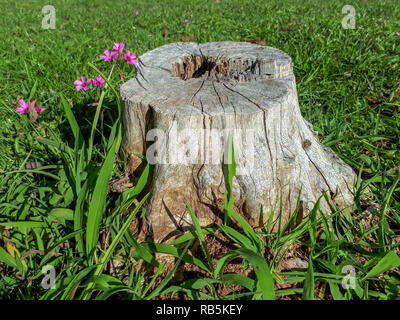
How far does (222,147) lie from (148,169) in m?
0.33

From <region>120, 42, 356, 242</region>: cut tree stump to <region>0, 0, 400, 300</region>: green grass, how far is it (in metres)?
0.09

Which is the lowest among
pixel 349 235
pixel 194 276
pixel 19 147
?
pixel 194 276

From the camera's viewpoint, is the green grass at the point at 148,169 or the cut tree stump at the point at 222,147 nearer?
the green grass at the point at 148,169

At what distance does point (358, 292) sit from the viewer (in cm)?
124

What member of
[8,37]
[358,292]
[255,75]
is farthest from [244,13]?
[358,292]

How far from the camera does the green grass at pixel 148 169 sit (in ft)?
4.15

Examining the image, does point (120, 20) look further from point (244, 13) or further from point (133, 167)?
point (133, 167)

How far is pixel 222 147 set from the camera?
1382 mm

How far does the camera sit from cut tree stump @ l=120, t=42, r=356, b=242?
137 cm

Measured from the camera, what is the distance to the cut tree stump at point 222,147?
1373 millimetres

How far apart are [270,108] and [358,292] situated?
0.79m

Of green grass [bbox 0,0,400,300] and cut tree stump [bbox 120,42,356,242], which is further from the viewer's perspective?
cut tree stump [bbox 120,42,356,242]

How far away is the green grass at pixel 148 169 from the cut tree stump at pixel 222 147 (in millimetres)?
89
